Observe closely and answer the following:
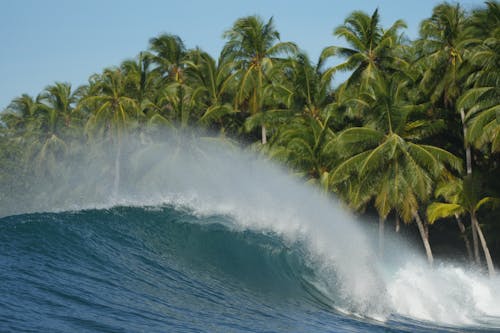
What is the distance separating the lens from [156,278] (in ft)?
39.1

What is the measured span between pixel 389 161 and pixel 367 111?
129 inches

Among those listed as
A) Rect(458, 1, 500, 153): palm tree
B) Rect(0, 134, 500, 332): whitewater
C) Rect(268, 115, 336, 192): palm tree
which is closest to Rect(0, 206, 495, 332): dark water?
Rect(0, 134, 500, 332): whitewater

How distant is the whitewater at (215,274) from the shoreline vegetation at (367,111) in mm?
6384

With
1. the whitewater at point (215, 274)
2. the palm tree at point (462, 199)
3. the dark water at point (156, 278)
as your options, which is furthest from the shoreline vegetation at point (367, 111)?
the dark water at point (156, 278)

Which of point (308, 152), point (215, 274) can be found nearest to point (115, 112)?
point (308, 152)

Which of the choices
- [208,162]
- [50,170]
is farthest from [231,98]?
[50,170]

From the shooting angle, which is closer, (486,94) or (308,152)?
(486,94)

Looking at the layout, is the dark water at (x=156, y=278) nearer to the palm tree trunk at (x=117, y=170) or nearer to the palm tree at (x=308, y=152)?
the palm tree at (x=308, y=152)

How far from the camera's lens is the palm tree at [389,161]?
24594 millimetres

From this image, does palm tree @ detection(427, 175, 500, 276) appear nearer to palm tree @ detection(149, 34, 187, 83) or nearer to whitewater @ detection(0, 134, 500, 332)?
whitewater @ detection(0, 134, 500, 332)

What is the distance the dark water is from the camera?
343 inches

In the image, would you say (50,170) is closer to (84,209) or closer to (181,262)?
(84,209)

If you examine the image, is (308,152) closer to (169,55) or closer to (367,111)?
(367,111)

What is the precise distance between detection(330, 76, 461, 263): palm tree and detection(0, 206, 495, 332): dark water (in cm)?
1045
